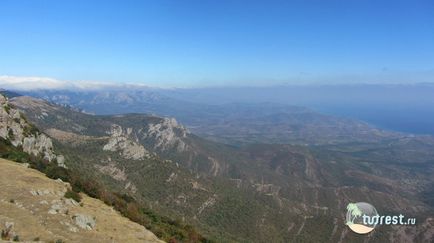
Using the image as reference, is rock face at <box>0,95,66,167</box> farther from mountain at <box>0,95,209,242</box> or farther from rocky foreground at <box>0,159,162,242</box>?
rocky foreground at <box>0,159,162,242</box>

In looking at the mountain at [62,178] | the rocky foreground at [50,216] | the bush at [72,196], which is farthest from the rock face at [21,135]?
the bush at [72,196]

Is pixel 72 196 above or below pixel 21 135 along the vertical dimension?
below

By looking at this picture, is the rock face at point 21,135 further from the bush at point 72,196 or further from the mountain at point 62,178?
the bush at point 72,196

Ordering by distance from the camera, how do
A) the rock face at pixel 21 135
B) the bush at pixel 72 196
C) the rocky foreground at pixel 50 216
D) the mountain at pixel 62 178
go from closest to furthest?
the rocky foreground at pixel 50 216
the bush at pixel 72 196
the mountain at pixel 62 178
the rock face at pixel 21 135

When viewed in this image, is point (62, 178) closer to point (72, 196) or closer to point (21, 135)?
point (72, 196)

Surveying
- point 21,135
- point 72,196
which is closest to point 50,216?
point 72,196

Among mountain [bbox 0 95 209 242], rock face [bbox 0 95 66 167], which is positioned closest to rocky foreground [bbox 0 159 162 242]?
mountain [bbox 0 95 209 242]

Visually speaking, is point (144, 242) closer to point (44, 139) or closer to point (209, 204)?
point (44, 139)
